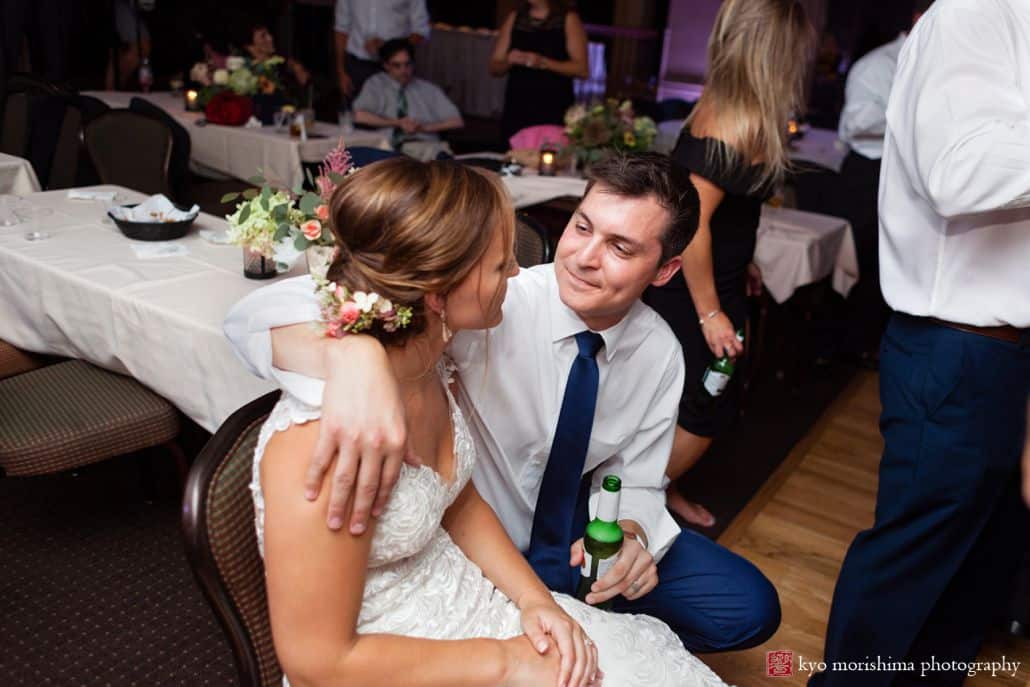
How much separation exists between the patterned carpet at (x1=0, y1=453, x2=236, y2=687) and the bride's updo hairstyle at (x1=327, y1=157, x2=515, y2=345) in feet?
4.05

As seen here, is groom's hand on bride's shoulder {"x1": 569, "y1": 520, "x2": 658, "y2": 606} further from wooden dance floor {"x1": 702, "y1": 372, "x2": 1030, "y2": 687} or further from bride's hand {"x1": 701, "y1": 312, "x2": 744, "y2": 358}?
bride's hand {"x1": 701, "y1": 312, "x2": 744, "y2": 358}

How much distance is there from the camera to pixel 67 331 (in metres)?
2.18

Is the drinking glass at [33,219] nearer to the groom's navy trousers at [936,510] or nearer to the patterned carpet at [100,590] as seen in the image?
the patterned carpet at [100,590]

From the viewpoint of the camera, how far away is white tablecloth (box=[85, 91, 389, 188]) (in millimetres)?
4211

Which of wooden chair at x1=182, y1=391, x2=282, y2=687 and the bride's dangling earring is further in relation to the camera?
the bride's dangling earring

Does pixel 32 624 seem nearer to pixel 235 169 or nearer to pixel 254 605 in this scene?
pixel 254 605

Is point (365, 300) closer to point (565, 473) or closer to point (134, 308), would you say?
point (565, 473)

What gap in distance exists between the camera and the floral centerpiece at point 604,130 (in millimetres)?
3809

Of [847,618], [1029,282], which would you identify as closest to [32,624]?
[847,618]

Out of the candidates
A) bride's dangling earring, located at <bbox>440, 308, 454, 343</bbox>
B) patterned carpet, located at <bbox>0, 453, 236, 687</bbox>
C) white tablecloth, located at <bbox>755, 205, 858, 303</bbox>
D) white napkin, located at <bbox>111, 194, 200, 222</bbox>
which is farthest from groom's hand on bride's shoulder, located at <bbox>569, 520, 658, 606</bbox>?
white tablecloth, located at <bbox>755, 205, 858, 303</bbox>

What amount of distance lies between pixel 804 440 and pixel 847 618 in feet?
5.74

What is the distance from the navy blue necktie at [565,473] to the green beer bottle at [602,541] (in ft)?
0.40

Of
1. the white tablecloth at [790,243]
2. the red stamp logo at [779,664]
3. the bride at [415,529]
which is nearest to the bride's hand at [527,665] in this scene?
the bride at [415,529]

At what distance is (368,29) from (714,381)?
3948 millimetres
